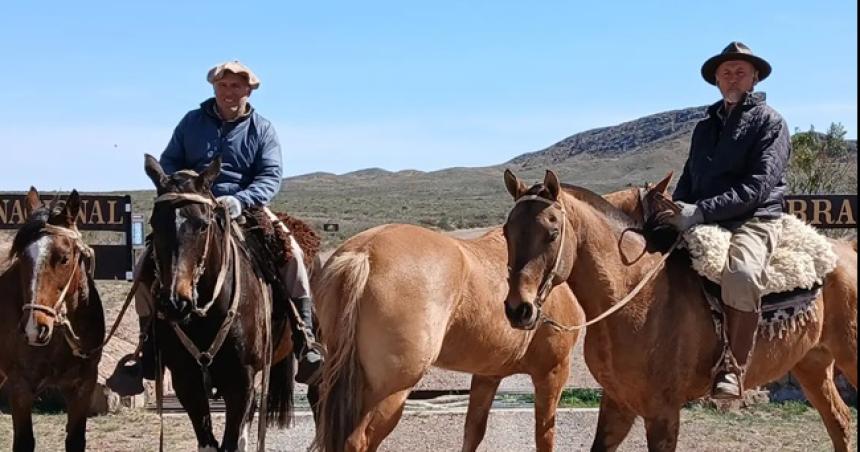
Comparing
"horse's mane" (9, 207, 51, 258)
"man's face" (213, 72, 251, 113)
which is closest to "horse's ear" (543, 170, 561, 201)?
"man's face" (213, 72, 251, 113)

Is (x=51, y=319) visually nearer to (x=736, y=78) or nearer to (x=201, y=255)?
(x=201, y=255)

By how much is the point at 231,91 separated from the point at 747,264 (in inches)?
133

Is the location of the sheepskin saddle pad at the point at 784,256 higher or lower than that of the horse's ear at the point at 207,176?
lower

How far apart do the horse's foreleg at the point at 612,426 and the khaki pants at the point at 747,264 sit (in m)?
0.90

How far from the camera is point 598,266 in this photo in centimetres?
560

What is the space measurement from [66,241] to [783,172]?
173 inches

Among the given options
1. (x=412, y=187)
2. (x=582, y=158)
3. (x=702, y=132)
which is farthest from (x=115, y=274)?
(x=582, y=158)

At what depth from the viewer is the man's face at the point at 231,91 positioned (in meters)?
6.60

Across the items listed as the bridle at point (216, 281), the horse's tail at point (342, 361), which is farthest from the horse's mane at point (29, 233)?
the horse's tail at point (342, 361)

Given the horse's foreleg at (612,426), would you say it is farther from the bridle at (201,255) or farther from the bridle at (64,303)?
the bridle at (64,303)

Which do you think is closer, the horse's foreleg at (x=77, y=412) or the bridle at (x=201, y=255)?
the bridle at (x=201, y=255)

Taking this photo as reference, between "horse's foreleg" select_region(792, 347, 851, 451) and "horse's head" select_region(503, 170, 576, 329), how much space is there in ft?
8.79

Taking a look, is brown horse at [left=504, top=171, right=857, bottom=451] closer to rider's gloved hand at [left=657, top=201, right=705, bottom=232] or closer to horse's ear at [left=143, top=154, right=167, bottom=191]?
rider's gloved hand at [left=657, top=201, right=705, bottom=232]

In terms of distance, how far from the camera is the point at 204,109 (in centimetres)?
673
